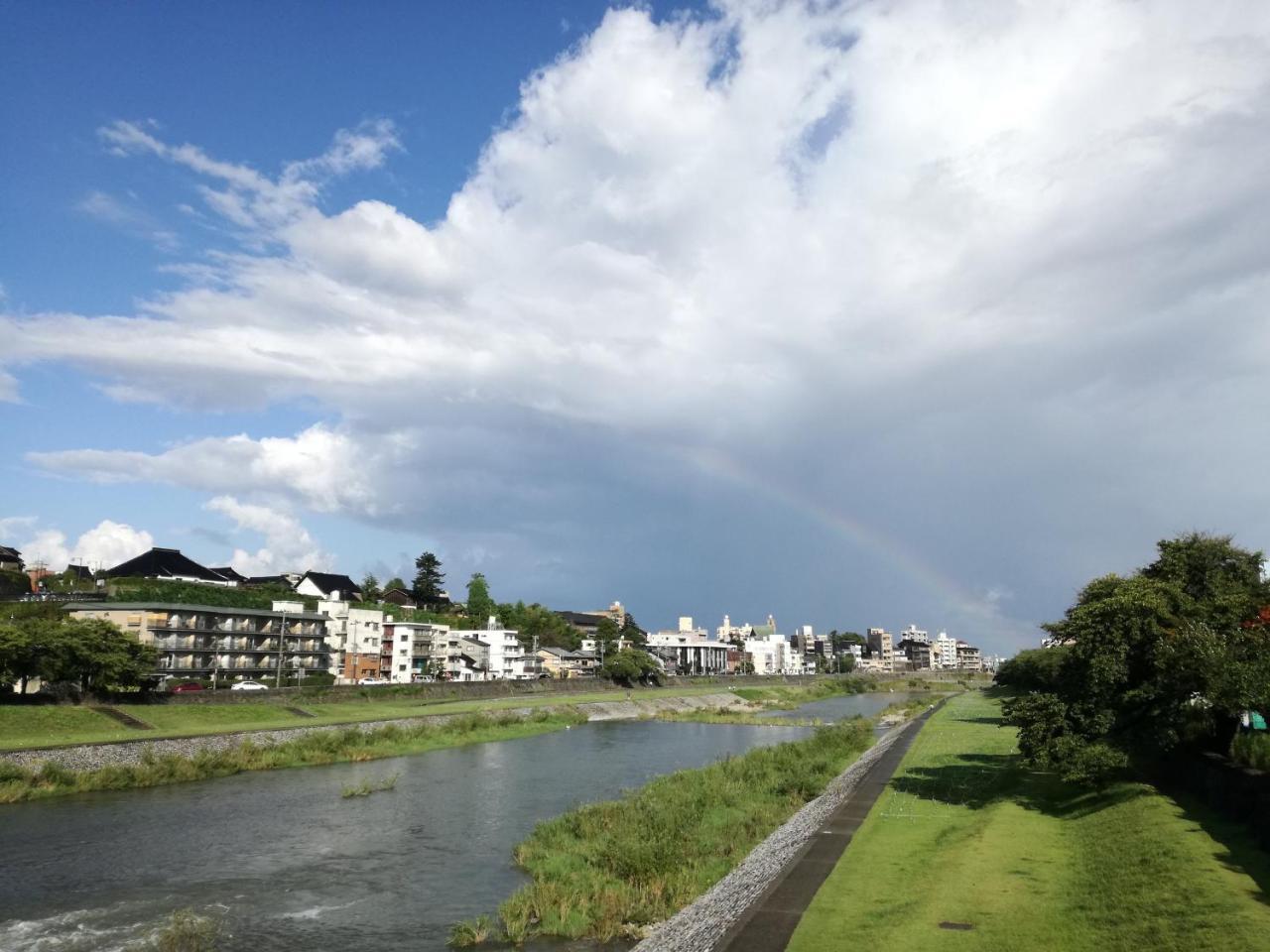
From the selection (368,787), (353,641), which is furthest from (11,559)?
(368,787)

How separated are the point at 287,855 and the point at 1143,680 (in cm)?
3203

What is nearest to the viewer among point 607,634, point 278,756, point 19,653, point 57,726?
point 278,756

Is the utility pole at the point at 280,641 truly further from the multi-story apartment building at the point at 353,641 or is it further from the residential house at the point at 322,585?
the residential house at the point at 322,585

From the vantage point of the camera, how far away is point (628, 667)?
131750 mm

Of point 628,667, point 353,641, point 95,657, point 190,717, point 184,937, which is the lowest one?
point 184,937

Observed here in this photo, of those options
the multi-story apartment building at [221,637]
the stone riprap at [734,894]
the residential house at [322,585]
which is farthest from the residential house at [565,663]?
the stone riprap at [734,894]

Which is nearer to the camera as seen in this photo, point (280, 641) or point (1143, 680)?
point (1143, 680)

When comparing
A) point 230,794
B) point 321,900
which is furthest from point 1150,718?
point 230,794

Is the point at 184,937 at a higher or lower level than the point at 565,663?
lower

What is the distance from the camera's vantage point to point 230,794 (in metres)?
44.4

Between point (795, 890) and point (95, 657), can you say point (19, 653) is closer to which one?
point (95, 657)

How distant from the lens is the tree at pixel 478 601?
168113mm

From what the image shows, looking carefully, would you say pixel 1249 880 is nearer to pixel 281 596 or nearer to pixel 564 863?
pixel 564 863

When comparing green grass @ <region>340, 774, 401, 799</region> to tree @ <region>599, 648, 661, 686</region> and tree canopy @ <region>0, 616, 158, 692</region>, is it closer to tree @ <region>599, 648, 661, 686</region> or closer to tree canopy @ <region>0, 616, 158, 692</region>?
tree canopy @ <region>0, 616, 158, 692</region>
